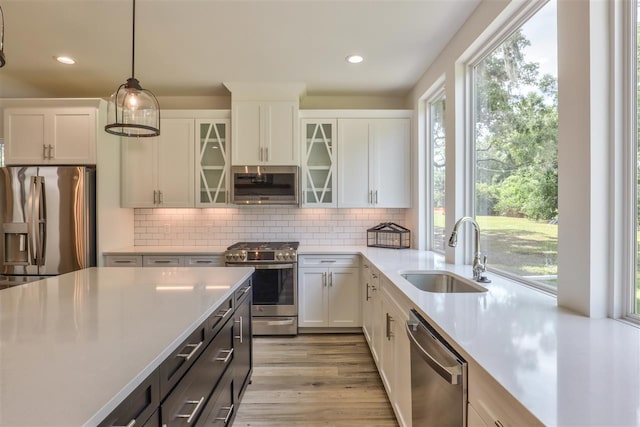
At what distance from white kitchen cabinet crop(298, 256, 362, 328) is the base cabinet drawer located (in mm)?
1506

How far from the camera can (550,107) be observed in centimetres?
162

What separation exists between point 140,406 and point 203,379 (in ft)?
1.69

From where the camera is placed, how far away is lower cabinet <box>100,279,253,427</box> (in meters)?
0.95

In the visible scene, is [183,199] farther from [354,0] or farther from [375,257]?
[354,0]

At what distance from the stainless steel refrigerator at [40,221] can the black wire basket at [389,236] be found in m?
3.03

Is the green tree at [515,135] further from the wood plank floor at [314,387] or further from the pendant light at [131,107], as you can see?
the pendant light at [131,107]

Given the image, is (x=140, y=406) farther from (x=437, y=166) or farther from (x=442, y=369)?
(x=437, y=166)

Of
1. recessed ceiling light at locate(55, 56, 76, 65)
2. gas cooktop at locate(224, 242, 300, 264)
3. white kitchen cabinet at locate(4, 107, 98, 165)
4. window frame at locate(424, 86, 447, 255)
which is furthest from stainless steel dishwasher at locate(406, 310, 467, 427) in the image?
recessed ceiling light at locate(55, 56, 76, 65)

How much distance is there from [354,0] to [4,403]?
96.9 inches

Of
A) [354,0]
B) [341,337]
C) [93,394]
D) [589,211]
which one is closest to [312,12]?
[354,0]

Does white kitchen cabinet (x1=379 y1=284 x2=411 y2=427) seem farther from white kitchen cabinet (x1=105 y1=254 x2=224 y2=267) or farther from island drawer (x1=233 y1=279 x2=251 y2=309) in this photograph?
white kitchen cabinet (x1=105 y1=254 x2=224 y2=267)

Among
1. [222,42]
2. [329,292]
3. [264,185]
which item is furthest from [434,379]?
[222,42]

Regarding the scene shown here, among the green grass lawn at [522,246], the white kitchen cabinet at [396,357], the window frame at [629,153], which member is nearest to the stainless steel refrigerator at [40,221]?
the white kitchen cabinet at [396,357]

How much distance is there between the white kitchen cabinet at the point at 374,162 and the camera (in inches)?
140
